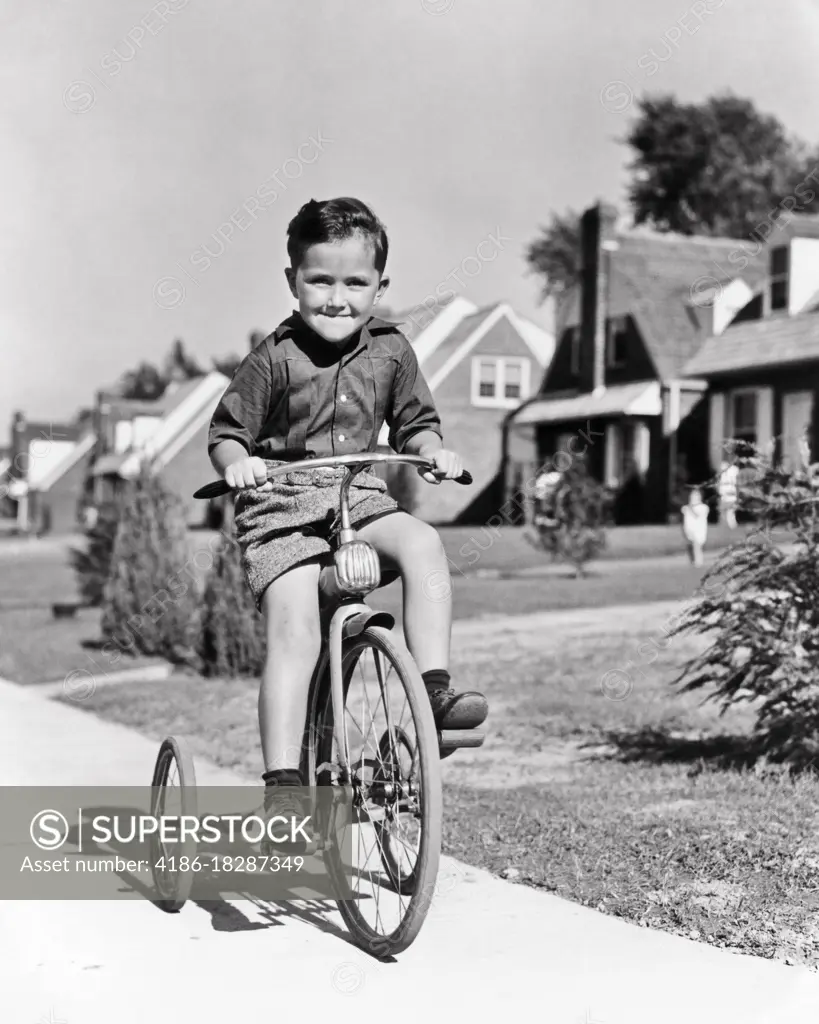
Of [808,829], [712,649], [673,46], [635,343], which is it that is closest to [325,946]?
[808,829]

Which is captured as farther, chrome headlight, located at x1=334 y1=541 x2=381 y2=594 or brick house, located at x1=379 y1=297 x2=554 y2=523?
brick house, located at x1=379 y1=297 x2=554 y2=523

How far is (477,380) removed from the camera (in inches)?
1564

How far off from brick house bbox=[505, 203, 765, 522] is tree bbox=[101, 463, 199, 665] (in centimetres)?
1775

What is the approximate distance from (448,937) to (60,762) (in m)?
3.49

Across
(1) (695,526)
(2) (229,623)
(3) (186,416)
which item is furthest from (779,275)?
(3) (186,416)

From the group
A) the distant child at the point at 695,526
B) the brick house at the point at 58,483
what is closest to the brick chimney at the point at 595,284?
the distant child at the point at 695,526

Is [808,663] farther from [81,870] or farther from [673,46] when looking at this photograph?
[81,870]

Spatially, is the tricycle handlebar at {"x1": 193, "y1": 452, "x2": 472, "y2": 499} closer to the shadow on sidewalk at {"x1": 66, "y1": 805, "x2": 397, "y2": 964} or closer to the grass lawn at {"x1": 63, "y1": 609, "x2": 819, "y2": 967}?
the shadow on sidewalk at {"x1": 66, "y1": 805, "x2": 397, "y2": 964}

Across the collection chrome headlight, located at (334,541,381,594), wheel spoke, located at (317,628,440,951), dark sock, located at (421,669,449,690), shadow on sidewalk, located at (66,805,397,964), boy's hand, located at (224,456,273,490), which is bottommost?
shadow on sidewalk, located at (66,805,397,964)

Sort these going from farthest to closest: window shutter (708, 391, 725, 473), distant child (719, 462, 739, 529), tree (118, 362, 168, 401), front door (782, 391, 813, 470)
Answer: tree (118, 362, 168, 401), window shutter (708, 391, 725, 473), front door (782, 391, 813, 470), distant child (719, 462, 739, 529)

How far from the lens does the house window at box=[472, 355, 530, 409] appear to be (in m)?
39.7

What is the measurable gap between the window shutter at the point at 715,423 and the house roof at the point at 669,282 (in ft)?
5.04

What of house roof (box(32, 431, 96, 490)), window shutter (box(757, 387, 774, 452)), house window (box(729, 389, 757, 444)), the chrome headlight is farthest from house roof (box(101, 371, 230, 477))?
the chrome headlight

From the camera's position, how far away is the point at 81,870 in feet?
A: 15.6
